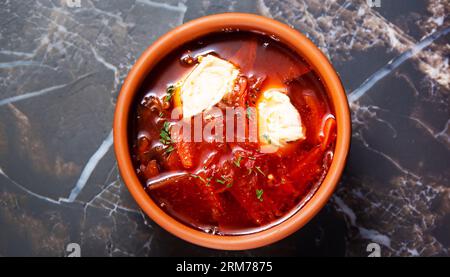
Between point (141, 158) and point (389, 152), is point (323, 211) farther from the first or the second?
point (141, 158)

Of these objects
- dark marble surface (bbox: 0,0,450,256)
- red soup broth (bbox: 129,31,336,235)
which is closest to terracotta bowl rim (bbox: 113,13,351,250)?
red soup broth (bbox: 129,31,336,235)

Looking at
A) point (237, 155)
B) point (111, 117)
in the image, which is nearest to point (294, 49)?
point (237, 155)

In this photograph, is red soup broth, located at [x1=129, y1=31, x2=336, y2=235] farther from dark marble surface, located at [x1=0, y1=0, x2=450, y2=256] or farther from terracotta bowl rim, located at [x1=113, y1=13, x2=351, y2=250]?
dark marble surface, located at [x1=0, y1=0, x2=450, y2=256]

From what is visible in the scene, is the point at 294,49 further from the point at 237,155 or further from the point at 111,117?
the point at 111,117

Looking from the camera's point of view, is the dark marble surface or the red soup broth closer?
the red soup broth

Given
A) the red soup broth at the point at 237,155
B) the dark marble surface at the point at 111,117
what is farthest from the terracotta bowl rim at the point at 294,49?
the dark marble surface at the point at 111,117
